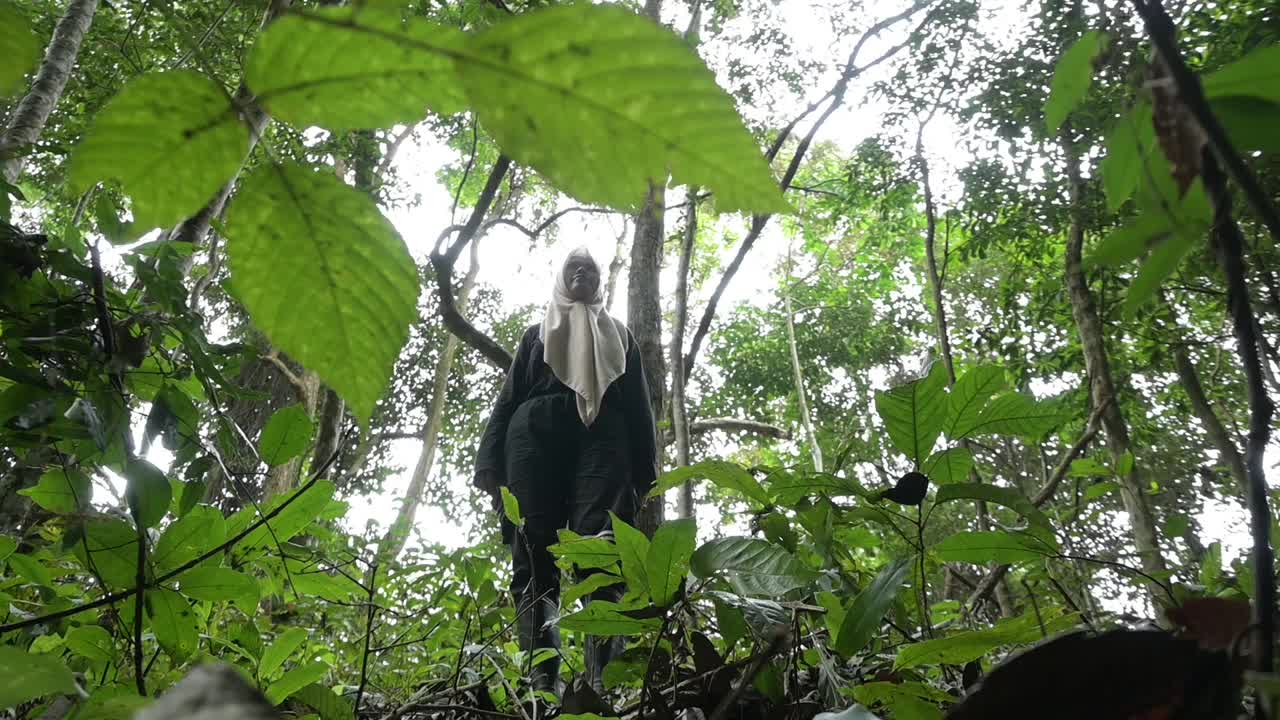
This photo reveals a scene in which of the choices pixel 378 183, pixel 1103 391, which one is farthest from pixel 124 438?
pixel 378 183

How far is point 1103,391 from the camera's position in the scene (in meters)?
2.00

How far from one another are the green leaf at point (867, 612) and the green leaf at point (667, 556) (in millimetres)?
139

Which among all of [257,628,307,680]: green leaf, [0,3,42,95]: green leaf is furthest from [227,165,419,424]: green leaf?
[257,628,307,680]: green leaf

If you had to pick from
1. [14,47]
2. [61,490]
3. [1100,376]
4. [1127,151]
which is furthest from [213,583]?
[1100,376]

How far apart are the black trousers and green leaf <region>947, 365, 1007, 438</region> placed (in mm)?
1585

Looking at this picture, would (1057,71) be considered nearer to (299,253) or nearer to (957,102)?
(299,253)

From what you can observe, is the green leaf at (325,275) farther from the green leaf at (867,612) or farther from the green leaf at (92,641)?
the green leaf at (92,641)

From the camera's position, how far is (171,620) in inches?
21.8

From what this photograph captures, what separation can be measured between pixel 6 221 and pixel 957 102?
10.9 feet

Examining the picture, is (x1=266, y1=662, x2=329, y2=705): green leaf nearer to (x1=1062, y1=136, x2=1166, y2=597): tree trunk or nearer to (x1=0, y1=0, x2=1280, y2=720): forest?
(x1=0, y1=0, x2=1280, y2=720): forest

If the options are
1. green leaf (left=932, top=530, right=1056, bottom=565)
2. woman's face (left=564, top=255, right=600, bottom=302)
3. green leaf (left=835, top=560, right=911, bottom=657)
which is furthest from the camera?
woman's face (left=564, top=255, right=600, bottom=302)

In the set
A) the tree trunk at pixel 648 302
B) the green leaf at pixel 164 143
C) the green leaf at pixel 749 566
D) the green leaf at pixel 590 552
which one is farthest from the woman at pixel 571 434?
the green leaf at pixel 164 143

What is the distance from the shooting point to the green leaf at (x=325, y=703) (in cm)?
64

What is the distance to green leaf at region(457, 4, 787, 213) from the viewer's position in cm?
21
